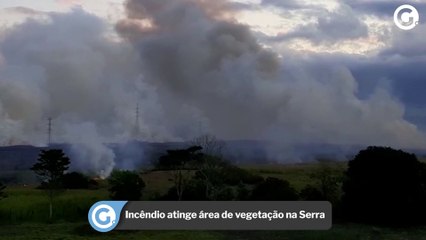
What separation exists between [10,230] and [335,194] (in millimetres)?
36837

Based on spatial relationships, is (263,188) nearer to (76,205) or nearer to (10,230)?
(76,205)

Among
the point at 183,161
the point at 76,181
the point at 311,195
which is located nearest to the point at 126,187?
the point at 183,161

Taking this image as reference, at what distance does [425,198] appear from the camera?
5641 centimetres

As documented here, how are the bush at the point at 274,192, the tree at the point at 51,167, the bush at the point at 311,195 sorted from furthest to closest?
1. the tree at the point at 51,167
2. the bush at the point at 311,195
3. the bush at the point at 274,192

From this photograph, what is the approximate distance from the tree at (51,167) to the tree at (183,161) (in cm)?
1380

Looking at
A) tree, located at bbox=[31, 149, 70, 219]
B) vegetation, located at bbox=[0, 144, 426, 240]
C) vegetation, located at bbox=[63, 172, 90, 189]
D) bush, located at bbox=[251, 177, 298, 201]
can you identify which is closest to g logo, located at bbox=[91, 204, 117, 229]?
vegetation, located at bbox=[0, 144, 426, 240]

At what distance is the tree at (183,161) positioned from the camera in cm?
7394

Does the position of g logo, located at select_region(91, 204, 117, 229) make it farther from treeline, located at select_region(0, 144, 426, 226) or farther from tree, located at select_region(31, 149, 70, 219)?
tree, located at select_region(31, 149, 70, 219)

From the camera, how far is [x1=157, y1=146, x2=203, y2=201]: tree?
73938 millimetres

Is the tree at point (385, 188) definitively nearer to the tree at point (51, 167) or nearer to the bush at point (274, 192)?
the bush at point (274, 192)

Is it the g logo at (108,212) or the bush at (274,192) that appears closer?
the g logo at (108,212)

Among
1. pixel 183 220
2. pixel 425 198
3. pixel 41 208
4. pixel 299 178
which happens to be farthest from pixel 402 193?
pixel 41 208

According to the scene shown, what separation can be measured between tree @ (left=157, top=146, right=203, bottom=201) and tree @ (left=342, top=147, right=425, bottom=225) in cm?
2297

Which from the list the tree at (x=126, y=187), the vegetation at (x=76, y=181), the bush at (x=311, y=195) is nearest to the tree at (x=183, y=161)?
the tree at (x=126, y=187)
